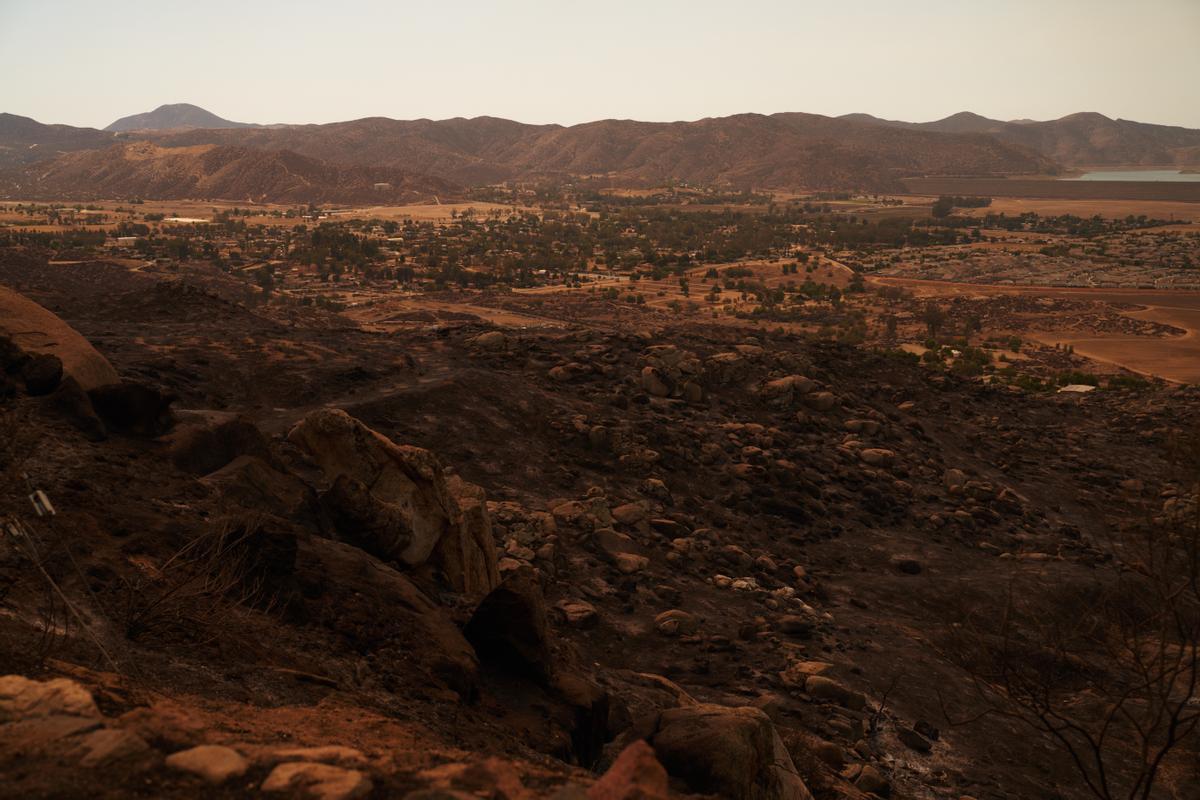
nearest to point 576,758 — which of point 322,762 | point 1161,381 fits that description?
point 322,762

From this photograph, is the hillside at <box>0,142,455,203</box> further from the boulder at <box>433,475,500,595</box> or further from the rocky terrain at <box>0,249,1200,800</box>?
the boulder at <box>433,475,500,595</box>

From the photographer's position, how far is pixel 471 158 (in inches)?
7195

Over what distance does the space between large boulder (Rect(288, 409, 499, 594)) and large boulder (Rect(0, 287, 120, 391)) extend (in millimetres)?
2413

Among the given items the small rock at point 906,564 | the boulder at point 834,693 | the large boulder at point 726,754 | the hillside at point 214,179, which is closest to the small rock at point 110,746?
the large boulder at point 726,754

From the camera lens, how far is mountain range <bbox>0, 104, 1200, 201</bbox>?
4729 inches

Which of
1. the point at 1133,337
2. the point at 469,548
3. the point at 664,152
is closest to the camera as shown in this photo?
the point at 469,548

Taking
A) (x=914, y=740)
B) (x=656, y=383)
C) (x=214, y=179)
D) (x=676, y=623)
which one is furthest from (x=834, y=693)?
(x=214, y=179)

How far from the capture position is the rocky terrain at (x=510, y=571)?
4.09 metres

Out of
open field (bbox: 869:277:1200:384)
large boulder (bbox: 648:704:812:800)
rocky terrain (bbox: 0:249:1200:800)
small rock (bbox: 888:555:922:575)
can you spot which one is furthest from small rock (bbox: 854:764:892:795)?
open field (bbox: 869:277:1200:384)

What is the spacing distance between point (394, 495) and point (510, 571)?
6.67 ft

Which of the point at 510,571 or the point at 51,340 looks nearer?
the point at 51,340

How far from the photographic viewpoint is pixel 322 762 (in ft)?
11.2

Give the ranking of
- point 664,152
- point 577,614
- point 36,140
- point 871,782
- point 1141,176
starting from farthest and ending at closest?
point 36,140 → point 1141,176 → point 664,152 → point 577,614 → point 871,782

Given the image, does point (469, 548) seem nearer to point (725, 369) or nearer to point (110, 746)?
point (110, 746)
